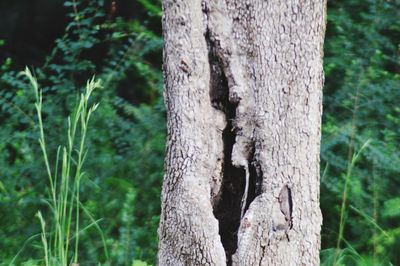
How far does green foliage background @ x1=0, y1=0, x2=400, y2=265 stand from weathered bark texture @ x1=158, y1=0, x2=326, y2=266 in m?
1.10

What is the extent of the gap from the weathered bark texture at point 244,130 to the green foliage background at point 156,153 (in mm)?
1104

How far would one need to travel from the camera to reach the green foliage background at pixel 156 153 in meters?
4.70

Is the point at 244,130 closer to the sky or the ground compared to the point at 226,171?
closer to the sky

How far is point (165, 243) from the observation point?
11.0ft

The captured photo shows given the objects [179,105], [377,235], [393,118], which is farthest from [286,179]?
[393,118]

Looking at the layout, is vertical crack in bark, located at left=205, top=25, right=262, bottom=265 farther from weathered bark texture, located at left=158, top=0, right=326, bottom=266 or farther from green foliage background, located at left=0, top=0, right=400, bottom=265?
green foliage background, located at left=0, top=0, right=400, bottom=265

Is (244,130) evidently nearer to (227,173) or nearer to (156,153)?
(227,173)

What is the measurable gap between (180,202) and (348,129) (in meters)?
2.12

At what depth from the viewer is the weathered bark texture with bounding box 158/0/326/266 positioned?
10.6 ft

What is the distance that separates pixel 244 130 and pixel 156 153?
2.13 meters

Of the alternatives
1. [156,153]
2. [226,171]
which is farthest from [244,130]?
[156,153]

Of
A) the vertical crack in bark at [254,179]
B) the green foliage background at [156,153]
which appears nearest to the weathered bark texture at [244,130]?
the vertical crack in bark at [254,179]

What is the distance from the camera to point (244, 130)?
3385 millimetres

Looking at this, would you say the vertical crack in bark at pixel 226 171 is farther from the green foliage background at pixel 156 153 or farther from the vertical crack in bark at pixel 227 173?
the green foliage background at pixel 156 153
